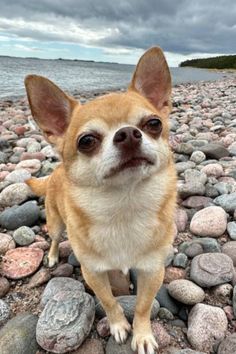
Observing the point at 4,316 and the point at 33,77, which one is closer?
the point at 33,77

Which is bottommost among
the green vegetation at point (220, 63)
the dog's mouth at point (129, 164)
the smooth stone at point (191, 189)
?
the green vegetation at point (220, 63)

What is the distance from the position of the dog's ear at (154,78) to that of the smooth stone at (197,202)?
5.58ft

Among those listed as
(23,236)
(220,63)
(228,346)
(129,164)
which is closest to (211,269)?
(228,346)

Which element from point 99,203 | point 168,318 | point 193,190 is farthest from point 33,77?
point 193,190

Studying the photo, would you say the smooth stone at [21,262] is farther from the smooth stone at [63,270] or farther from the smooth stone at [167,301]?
the smooth stone at [167,301]

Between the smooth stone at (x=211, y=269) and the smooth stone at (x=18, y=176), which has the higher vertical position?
the smooth stone at (x=211, y=269)

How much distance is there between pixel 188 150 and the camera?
19.3 ft

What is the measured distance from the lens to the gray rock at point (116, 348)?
8.74ft

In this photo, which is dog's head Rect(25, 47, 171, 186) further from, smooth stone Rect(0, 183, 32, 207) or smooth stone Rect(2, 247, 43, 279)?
smooth stone Rect(0, 183, 32, 207)

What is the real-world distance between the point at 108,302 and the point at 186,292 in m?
0.66

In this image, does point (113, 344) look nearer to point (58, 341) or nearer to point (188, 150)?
point (58, 341)

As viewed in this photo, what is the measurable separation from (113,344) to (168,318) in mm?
514

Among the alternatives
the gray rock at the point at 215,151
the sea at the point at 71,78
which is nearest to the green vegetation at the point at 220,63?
the sea at the point at 71,78

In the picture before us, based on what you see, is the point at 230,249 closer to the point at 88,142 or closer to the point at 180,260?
the point at 180,260
